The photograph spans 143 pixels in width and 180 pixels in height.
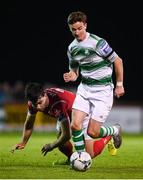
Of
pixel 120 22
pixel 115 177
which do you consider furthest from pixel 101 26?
pixel 115 177

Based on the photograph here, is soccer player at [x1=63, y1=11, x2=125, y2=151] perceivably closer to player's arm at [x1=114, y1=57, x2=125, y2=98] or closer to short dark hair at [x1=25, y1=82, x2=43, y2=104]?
player's arm at [x1=114, y1=57, x2=125, y2=98]

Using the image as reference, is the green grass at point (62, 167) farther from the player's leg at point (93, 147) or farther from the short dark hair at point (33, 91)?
the short dark hair at point (33, 91)

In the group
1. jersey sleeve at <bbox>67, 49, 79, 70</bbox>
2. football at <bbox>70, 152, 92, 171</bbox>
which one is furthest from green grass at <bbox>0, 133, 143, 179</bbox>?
jersey sleeve at <bbox>67, 49, 79, 70</bbox>

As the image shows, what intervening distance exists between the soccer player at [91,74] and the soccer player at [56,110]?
0.72 feet

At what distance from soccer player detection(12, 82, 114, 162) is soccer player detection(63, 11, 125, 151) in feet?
0.72

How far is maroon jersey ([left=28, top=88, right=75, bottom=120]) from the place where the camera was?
8758mm

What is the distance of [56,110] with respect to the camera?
28.7 ft

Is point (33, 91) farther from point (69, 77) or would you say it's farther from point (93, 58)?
point (93, 58)

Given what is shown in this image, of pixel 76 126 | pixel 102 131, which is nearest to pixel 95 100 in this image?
pixel 102 131

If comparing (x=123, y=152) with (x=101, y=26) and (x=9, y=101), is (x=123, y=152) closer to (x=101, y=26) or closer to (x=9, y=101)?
(x=9, y=101)

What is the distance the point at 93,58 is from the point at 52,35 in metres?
24.0

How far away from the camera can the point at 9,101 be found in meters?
21.5

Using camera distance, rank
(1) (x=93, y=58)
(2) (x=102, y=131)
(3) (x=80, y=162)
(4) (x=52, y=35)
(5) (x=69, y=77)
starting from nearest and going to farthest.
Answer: (3) (x=80, y=162)
(5) (x=69, y=77)
(1) (x=93, y=58)
(2) (x=102, y=131)
(4) (x=52, y=35)

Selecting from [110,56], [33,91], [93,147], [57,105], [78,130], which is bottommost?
[93,147]
